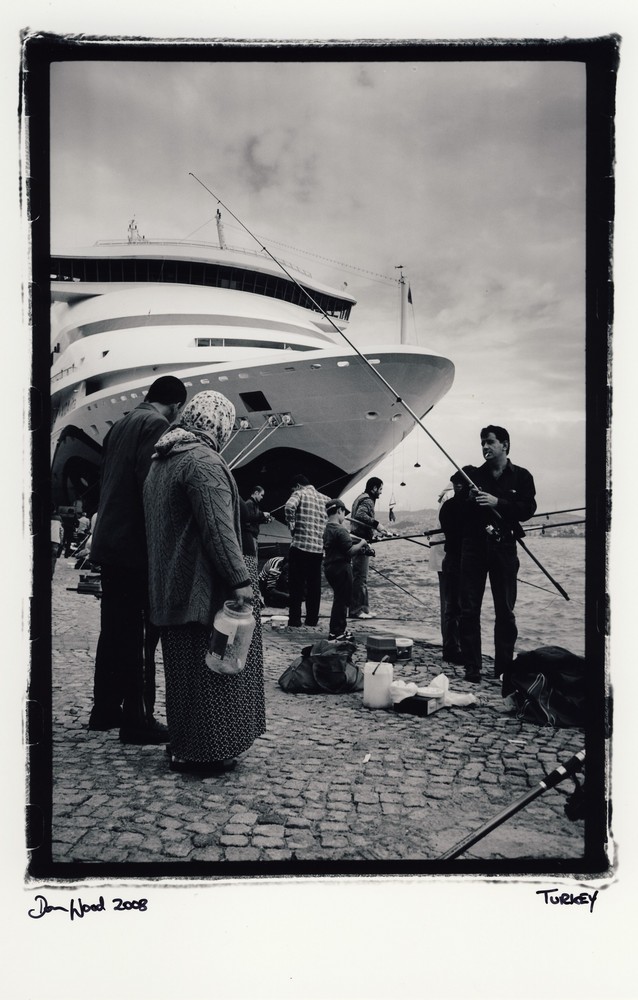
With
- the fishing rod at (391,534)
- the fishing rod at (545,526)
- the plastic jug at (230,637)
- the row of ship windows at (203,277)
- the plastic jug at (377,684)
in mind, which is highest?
the row of ship windows at (203,277)

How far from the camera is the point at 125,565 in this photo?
2.38 metres

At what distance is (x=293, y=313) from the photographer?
8.56ft

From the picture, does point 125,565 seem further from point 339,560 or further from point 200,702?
point 339,560

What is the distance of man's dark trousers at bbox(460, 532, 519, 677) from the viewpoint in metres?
2.52

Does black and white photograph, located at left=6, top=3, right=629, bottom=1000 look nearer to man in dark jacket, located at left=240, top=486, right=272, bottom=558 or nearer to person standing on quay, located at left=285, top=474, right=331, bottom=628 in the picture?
man in dark jacket, located at left=240, top=486, right=272, bottom=558

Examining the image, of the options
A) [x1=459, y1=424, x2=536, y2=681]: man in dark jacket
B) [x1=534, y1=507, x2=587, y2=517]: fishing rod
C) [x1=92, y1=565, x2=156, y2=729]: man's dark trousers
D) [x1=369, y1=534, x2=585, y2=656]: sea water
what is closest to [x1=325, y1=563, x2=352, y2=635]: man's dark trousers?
[x1=369, y1=534, x2=585, y2=656]: sea water

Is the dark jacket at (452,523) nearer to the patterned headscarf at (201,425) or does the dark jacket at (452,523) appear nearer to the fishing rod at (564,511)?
the fishing rod at (564,511)

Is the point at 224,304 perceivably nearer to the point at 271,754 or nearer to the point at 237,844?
the point at 271,754

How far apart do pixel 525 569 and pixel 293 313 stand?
4.30ft

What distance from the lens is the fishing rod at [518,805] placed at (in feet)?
6.57

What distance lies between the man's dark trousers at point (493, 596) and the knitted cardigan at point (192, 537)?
90 centimetres

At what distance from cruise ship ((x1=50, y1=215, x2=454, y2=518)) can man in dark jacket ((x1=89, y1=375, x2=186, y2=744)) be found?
84 millimetres

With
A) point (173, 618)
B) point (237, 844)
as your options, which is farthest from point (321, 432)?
point (237, 844)
